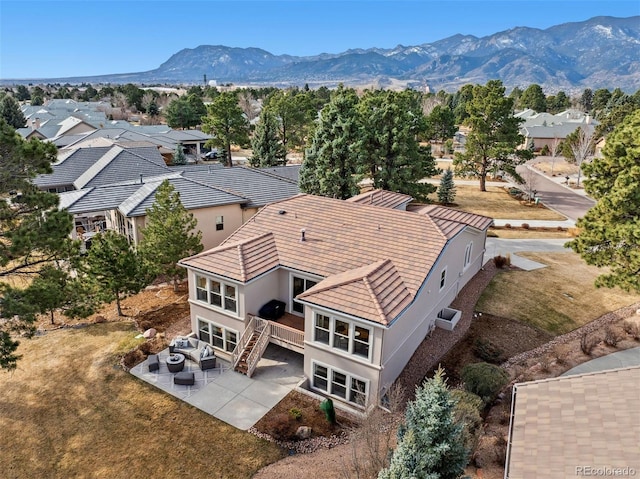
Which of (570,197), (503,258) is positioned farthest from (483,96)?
(503,258)

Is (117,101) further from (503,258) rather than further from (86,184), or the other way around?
(503,258)

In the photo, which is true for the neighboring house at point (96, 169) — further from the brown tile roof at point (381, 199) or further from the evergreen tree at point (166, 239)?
the brown tile roof at point (381, 199)

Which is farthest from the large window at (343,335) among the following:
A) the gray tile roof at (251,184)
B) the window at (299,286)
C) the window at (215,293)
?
the gray tile roof at (251,184)

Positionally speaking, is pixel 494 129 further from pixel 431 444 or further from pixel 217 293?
pixel 431 444

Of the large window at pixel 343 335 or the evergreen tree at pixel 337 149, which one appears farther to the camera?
the evergreen tree at pixel 337 149

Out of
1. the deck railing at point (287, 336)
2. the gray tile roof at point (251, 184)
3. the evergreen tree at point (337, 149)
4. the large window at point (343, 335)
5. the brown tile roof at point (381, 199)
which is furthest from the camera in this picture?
the evergreen tree at point (337, 149)

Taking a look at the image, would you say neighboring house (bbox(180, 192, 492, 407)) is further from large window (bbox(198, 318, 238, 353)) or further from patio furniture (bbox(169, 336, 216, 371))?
patio furniture (bbox(169, 336, 216, 371))
